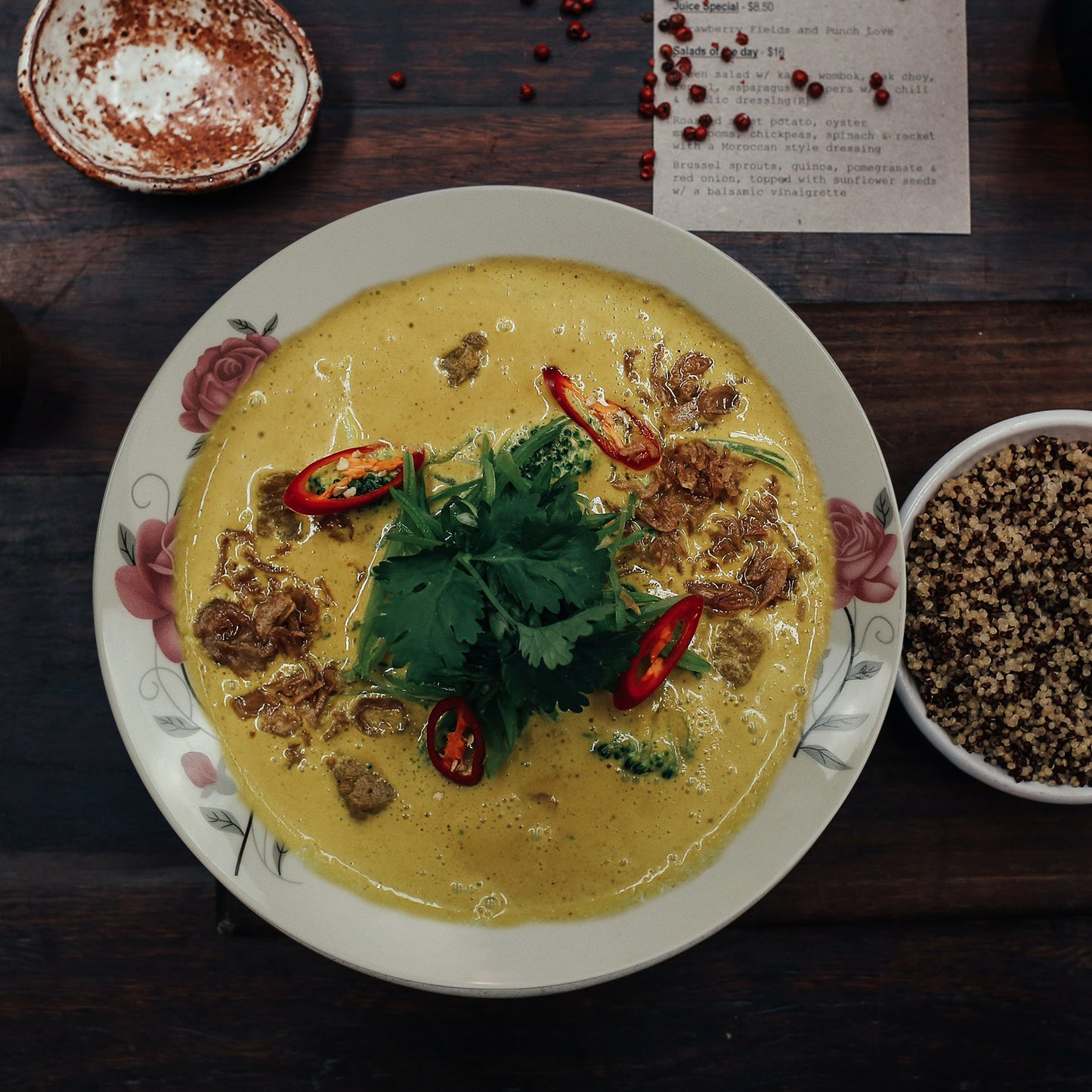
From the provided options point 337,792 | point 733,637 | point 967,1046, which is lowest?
point 967,1046

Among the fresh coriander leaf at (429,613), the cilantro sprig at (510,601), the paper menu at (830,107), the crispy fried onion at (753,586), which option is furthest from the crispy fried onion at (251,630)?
the paper menu at (830,107)

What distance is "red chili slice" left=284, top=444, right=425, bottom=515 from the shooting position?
1.77m

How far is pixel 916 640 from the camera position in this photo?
1.90 metres

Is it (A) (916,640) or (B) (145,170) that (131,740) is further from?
(A) (916,640)

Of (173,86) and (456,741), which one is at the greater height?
(173,86)

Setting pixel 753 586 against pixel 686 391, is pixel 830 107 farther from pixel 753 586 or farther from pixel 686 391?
pixel 753 586

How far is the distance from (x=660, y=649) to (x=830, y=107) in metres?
1.42

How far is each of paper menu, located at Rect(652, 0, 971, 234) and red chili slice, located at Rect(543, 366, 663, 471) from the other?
0.57 m

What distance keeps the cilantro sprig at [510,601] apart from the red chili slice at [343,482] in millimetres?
64

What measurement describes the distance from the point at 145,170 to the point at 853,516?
182 cm

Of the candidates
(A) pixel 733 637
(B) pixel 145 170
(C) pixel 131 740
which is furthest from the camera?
(B) pixel 145 170

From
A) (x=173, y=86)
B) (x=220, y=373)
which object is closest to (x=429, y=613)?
(x=220, y=373)

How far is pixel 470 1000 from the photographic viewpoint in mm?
2066

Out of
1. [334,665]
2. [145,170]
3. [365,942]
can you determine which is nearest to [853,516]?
[334,665]
